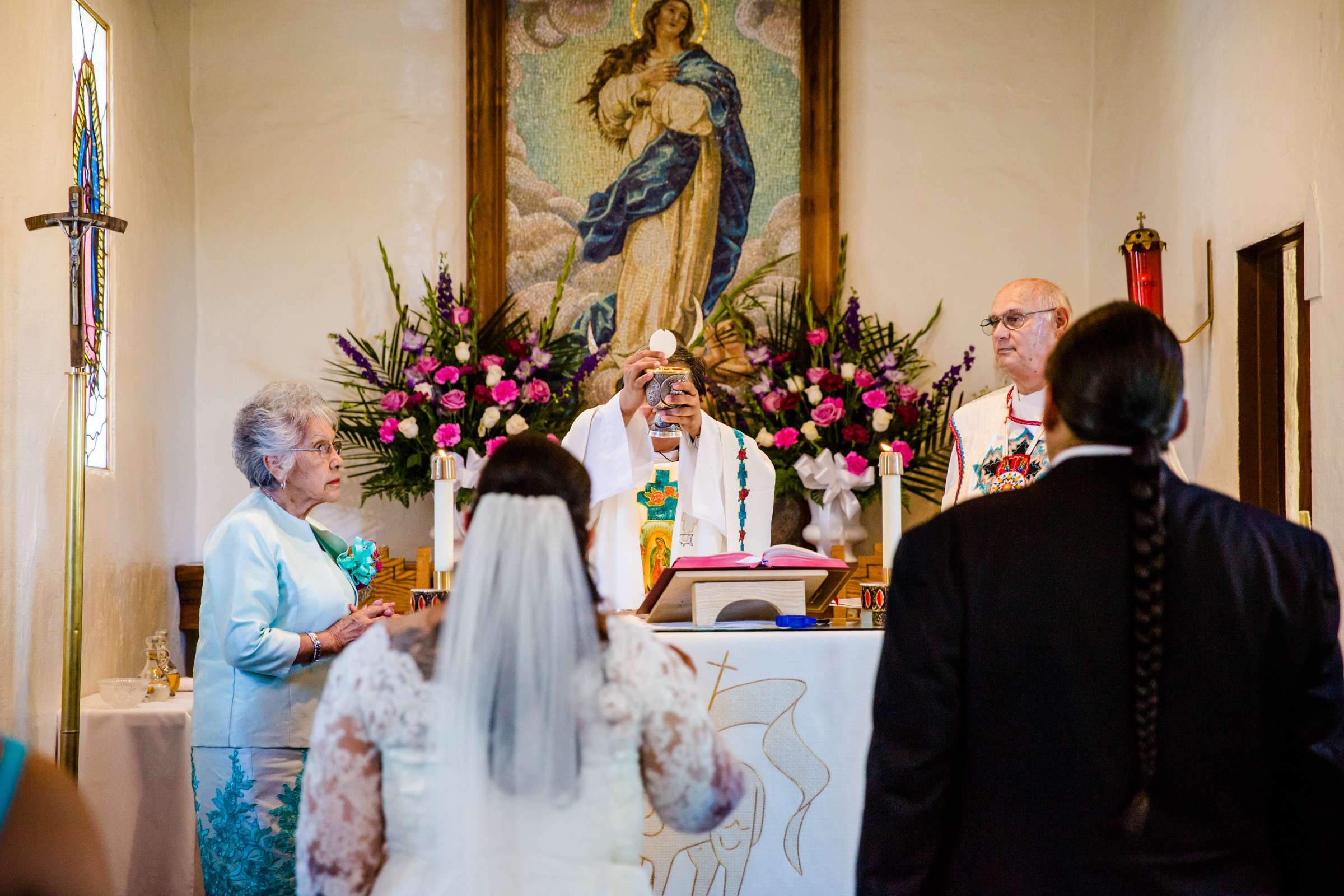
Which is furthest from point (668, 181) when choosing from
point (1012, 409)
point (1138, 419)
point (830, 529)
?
point (1138, 419)

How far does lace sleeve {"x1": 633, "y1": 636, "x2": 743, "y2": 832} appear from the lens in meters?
1.88

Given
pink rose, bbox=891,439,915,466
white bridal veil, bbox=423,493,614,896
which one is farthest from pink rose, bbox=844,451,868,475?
white bridal veil, bbox=423,493,614,896

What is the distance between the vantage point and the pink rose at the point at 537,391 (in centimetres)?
534

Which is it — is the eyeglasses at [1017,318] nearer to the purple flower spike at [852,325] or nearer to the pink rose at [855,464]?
the pink rose at [855,464]

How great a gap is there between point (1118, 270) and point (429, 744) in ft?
14.9

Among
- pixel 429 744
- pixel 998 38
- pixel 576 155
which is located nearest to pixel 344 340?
pixel 576 155

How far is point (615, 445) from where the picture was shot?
451 centimetres

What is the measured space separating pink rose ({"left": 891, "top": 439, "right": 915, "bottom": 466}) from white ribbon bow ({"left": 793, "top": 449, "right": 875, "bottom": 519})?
155 mm

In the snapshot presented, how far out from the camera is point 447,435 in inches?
203

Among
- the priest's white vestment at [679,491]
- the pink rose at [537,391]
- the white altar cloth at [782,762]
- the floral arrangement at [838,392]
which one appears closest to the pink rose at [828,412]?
the floral arrangement at [838,392]

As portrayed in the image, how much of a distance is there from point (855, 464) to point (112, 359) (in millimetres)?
2987

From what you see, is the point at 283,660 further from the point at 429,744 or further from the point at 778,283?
the point at 778,283

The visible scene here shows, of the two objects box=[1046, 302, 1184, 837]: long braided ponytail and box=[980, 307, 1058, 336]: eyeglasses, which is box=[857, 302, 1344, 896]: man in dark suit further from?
box=[980, 307, 1058, 336]: eyeglasses

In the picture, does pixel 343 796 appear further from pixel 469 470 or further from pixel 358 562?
pixel 469 470
